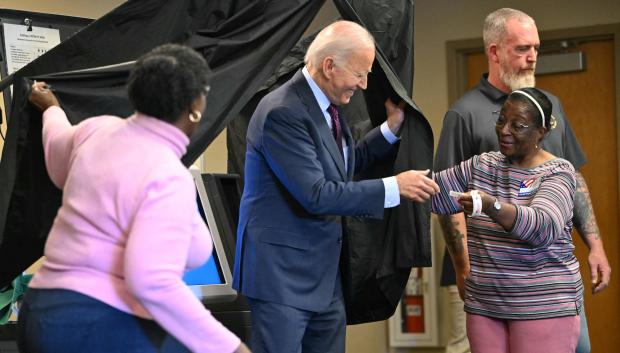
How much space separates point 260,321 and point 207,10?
0.91 m

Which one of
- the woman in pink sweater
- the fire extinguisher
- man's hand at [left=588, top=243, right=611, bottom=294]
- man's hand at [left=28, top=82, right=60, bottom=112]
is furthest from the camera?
the fire extinguisher

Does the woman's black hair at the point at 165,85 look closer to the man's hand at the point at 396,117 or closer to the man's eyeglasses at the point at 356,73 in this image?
the man's eyeglasses at the point at 356,73

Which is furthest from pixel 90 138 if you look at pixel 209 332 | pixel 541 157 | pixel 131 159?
pixel 541 157

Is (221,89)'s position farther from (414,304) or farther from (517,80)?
(414,304)

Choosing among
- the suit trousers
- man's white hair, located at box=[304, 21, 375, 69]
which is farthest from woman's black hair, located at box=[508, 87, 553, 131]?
the suit trousers

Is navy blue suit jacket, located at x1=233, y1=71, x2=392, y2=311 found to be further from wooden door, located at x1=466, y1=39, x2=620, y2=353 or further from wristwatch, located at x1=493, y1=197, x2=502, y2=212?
wooden door, located at x1=466, y1=39, x2=620, y2=353

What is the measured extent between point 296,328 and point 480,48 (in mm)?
3541

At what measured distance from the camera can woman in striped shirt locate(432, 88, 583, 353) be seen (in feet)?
9.67

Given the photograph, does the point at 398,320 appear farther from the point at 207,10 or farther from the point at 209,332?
the point at 209,332

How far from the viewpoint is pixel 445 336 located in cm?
597

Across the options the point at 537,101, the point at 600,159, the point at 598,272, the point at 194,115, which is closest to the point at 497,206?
the point at 537,101

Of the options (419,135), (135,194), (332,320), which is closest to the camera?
(135,194)

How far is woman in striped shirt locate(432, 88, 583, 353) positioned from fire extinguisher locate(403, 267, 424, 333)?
9.18ft

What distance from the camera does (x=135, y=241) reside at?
1852 millimetres
